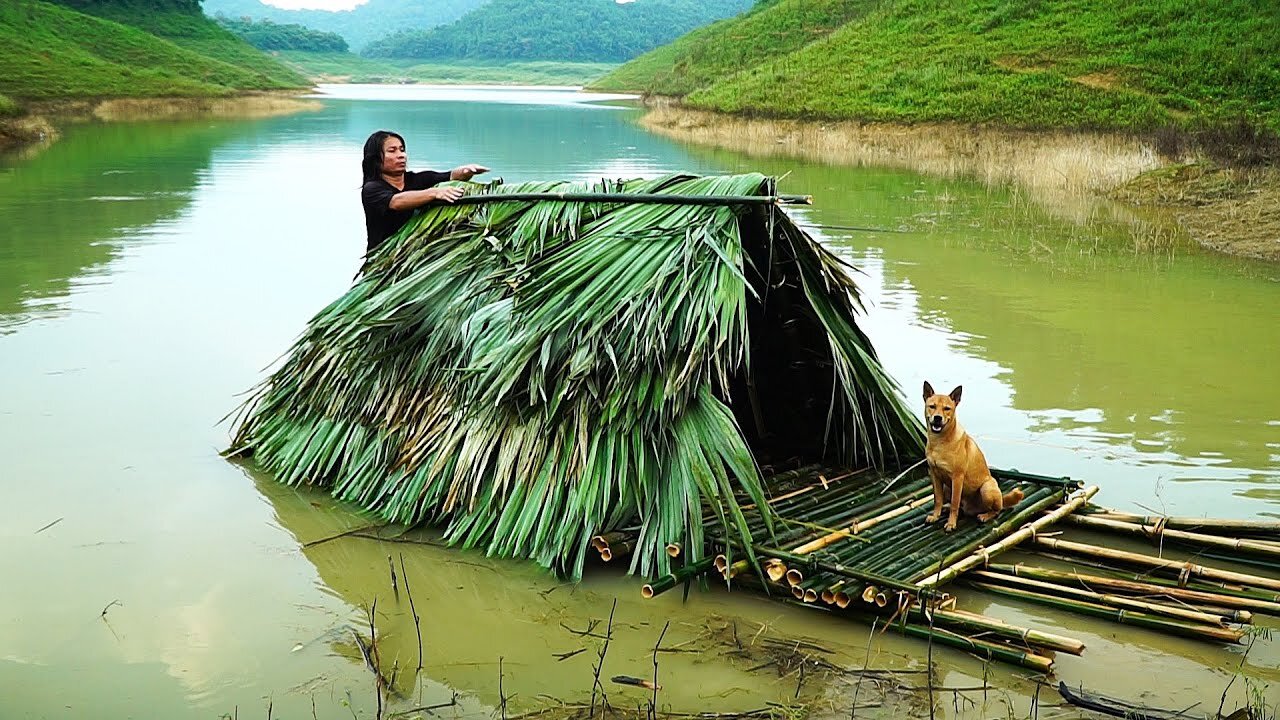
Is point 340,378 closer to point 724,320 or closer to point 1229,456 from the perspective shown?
point 724,320

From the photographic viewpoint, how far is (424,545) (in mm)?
5582

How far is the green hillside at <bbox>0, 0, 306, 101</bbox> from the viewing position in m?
42.7

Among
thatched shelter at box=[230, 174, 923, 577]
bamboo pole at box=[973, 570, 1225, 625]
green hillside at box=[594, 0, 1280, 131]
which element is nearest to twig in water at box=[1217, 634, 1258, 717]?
bamboo pole at box=[973, 570, 1225, 625]

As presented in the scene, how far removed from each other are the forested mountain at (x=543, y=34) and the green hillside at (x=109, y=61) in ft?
213

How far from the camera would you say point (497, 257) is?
6.05 metres

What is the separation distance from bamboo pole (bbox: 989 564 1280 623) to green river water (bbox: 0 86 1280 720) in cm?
16

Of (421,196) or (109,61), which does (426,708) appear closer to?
(421,196)

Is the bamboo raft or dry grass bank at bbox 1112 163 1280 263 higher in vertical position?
dry grass bank at bbox 1112 163 1280 263

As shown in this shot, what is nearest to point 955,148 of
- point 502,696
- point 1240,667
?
point 1240,667

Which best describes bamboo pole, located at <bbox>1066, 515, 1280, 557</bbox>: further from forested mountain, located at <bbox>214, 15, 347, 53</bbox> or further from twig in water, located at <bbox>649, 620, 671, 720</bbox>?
forested mountain, located at <bbox>214, 15, 347, 53</bbox>

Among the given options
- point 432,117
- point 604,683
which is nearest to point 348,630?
point 604,683

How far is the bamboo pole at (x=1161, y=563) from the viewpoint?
15.3 ft

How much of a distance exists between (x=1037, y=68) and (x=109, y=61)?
4428 cm

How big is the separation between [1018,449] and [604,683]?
364cm
